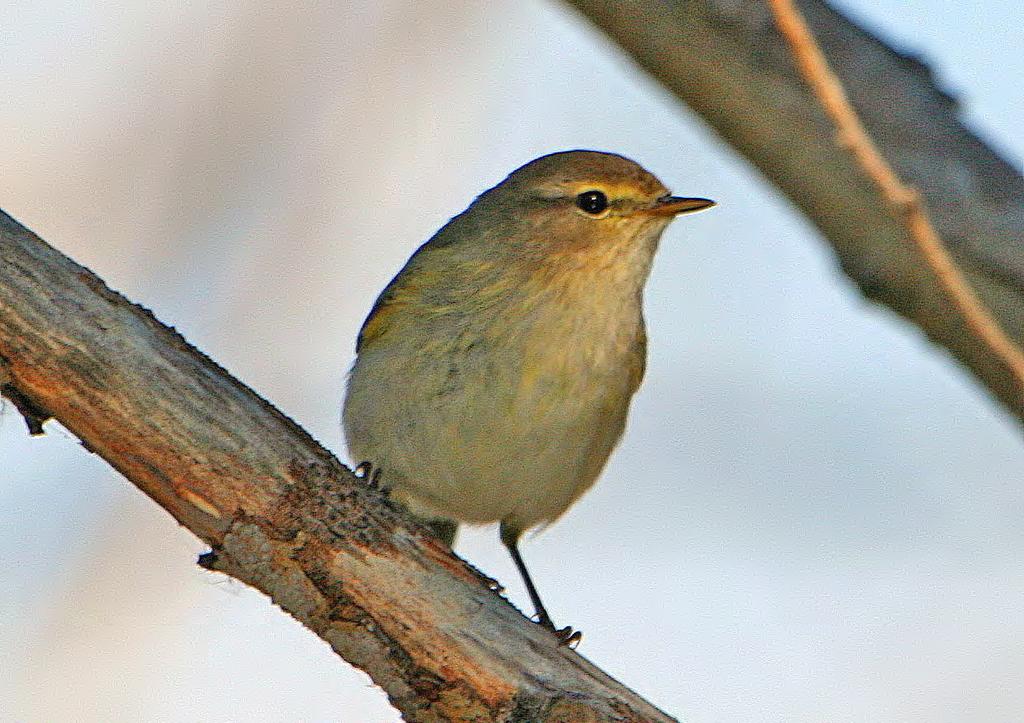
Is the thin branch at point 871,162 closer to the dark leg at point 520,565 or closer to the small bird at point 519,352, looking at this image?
the small bird at point 519,352

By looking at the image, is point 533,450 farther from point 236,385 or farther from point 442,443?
point 236,385

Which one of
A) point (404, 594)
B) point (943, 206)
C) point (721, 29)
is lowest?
point (404, 594)

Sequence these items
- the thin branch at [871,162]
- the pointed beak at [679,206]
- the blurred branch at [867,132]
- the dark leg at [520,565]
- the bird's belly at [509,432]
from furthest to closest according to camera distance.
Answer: the dark leg at [520,565], the pointed beak at [679,206], the bird's belly at [509,432], the blurred branch at [867,132], the thin branch at [871,162]

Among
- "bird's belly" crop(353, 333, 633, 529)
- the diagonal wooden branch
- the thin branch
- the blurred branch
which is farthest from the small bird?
the thin branch

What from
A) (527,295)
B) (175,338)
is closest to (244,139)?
(527,295)

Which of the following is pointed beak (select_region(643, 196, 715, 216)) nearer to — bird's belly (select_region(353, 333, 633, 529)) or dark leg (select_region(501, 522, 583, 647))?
bird's belly (select_region(353, 333, 633, 529))

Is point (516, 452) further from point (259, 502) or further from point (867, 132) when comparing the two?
point (867, 132)

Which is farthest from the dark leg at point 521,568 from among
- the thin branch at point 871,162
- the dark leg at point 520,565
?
the thin branch at point 871,162

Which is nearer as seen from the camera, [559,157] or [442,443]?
[442,443]
